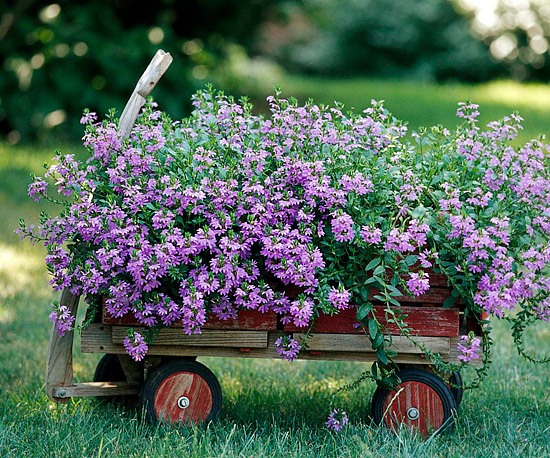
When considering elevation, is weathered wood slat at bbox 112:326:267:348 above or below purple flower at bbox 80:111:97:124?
below

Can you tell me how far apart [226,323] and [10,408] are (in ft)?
3.21

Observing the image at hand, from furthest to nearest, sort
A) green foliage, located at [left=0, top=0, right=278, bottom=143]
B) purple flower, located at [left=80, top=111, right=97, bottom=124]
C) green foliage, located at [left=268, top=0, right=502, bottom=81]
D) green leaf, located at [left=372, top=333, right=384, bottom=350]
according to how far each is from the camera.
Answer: green foliage, located at [left=268, top=0, right=502, bottom=81], green foliage, located at [left=0, top=0, right=278, bottom=143], purple flower, located at [left=80, top=111, right=97, bottom=124], green leaf, located at [left=372, top=333, right=384, bottom=350]

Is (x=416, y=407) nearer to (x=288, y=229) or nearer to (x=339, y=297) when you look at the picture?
(x=339, y=297)

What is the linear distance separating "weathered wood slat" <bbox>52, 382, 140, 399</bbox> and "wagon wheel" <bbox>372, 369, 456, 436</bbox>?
3.04 ft

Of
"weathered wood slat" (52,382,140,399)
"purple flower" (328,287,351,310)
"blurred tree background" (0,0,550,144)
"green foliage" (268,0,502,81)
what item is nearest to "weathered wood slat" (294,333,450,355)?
"purple flower" (328,287,351,310)

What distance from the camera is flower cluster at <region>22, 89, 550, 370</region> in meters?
2.71

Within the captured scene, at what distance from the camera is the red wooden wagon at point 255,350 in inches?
114

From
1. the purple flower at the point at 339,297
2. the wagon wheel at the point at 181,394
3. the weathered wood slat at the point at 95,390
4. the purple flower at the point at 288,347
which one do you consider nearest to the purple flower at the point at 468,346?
the purple flower at the point at 339,297

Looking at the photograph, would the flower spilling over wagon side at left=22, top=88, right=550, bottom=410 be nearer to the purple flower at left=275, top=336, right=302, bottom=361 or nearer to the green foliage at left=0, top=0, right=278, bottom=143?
the purple flower at left=275, top=336, right=302, bottom=361

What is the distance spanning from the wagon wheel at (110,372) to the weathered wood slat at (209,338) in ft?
1.54

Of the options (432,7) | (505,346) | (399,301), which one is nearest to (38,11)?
(505,346)

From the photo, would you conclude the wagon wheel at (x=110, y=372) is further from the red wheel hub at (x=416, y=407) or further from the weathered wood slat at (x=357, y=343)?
the red wheel hub at (x=416, y=407)

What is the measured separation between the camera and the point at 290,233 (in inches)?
108

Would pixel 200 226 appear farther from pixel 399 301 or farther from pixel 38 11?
pixel 38 11
